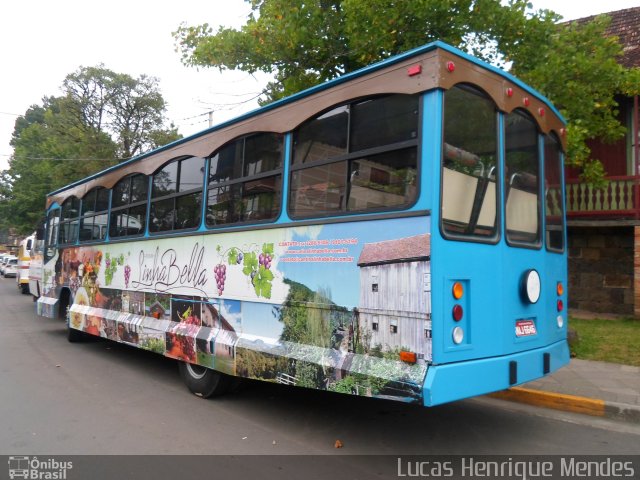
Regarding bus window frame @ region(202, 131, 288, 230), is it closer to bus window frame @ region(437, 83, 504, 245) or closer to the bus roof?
the bus roof

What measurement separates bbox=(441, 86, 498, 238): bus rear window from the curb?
8.63 feet

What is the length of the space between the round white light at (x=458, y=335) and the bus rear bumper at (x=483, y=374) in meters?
0.16

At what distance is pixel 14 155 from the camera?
1243 inches

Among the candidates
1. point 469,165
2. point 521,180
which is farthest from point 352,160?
point 521,180

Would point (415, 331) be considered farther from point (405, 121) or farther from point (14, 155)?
point (14, 155)

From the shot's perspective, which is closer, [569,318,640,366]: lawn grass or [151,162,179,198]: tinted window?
[151,162,179,198]: tinted window

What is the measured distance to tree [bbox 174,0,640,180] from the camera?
23.0 ft

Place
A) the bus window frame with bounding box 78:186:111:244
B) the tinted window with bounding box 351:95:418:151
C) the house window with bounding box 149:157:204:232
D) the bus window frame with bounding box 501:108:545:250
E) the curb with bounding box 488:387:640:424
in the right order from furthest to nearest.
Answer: the bus window frame with bounding box 78:186:111:244, the house window with bounding box 149:157:204:232, the curb with bounding box 488:387:640:424, the bus window frame with bounding box 501:108:545:250, the tinted window with bounding box 351:95:418:151

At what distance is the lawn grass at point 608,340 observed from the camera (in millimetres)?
→ 7113

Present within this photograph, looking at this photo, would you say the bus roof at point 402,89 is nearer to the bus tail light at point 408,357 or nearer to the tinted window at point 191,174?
the tinted window at point 191,174

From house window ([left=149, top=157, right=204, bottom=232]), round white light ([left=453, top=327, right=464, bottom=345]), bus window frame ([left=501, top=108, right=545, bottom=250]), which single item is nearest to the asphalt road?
round white light ([left=453, top=327, right=464, bottom=345])

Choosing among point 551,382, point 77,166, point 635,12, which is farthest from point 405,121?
point 77,166

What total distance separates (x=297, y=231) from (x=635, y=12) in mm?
13264

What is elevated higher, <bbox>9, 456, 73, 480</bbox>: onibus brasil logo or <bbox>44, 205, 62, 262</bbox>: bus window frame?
<bbox>44, 205, 62, 262</bbox>: bus window frame
